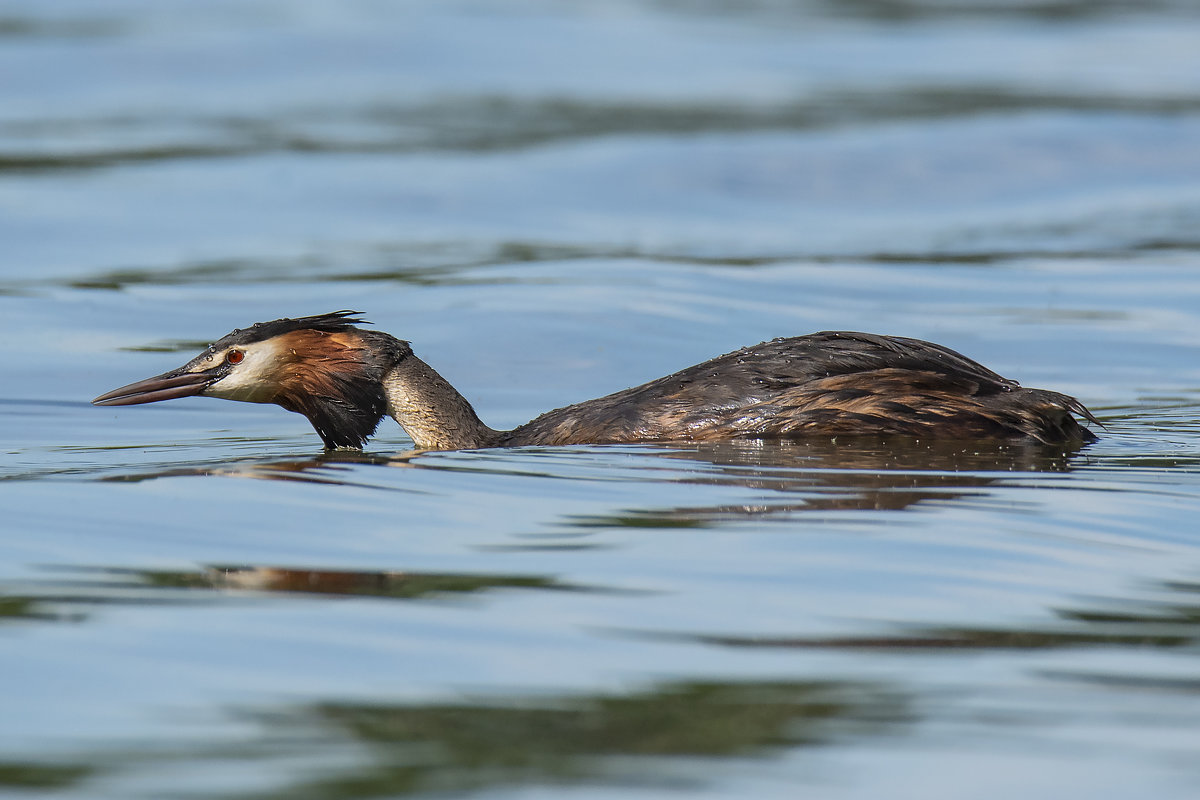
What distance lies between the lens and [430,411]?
846 cm

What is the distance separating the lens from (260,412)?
10.1 m

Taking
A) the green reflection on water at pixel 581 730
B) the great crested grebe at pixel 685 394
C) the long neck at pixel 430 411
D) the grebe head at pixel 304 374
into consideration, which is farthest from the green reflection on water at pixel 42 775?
the long neck at pixel 430 411

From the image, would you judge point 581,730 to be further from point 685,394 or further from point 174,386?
point 174,386

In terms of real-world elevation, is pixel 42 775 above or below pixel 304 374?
below

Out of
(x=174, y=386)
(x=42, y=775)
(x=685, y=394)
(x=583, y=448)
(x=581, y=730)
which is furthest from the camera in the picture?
(x=174, y=386)

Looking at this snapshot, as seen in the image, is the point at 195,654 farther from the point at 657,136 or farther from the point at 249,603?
the point at 657,136

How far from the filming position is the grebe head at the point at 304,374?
8.30 metres

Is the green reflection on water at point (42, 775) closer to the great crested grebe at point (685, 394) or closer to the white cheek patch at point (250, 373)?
the great crested grebe at point (685, 394)

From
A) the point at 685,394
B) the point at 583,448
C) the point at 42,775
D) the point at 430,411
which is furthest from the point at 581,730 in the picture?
the point at 430,411

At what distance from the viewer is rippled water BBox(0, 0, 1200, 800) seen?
400cm

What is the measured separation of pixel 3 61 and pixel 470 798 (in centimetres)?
2025

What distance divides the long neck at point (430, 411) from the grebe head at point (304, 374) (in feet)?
0.20

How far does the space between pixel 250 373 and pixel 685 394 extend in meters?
1.91

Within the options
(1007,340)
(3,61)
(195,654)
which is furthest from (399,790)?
(3,61)
